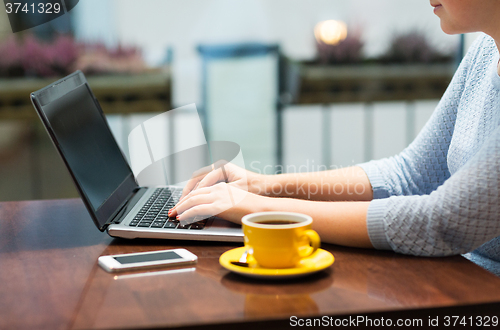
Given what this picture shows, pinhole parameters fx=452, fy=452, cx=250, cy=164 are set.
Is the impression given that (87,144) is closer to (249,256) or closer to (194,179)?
(194,179)

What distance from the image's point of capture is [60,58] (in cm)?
266

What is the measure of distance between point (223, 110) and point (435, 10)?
2.46m

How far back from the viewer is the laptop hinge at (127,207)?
780mm

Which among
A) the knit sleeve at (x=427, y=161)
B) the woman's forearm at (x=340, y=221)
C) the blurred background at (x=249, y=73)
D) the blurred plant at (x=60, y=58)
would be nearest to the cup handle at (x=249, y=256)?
the woman's forearm at (x=340, y=221)

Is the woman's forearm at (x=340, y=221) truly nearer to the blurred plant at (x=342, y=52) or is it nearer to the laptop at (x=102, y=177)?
the laptop at (x=102, y=177)

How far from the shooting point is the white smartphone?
61 centimetres

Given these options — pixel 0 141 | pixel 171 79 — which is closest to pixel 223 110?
pixel 171 79

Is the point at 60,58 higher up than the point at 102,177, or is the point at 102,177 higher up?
the point at 60,58

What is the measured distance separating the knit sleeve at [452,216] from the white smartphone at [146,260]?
0.28m

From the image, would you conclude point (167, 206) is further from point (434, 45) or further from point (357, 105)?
point (434, 45)

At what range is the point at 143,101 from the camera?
2.61 meters

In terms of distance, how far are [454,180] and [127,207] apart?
A: 1.92 ft

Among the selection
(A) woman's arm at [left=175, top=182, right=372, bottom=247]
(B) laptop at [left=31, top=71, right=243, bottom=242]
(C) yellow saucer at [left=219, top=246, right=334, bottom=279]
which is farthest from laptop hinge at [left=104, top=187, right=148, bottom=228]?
(C) yellow saucer at [left=219, top=246, right=334, bottom=279]

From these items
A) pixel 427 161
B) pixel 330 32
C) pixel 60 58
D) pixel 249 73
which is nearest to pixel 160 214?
pixel 427 161
